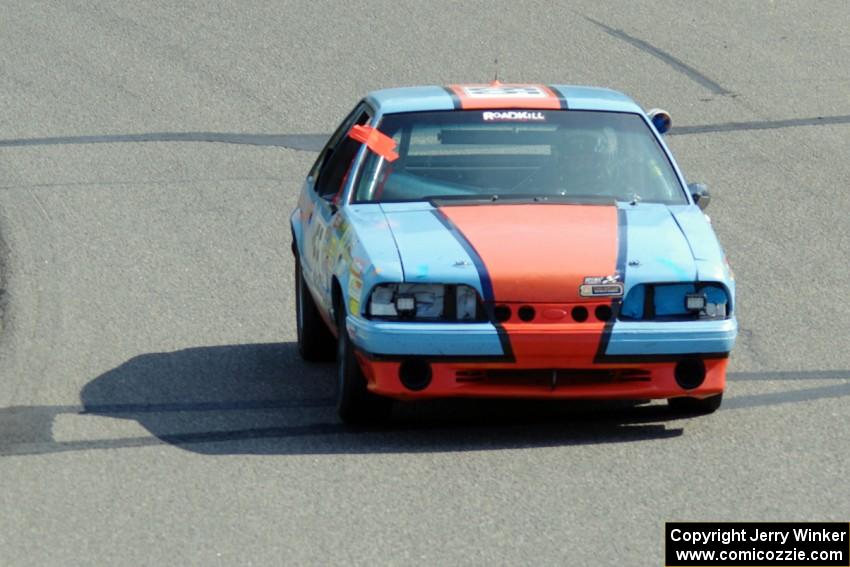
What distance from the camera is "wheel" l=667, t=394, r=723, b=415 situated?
828cm

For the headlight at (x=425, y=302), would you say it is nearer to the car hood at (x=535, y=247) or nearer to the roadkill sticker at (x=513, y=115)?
the car hood at (x=535, y=247)

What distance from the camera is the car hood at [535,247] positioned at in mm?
7699

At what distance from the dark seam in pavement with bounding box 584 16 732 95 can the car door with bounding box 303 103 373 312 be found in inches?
312

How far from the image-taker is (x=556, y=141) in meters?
9.01

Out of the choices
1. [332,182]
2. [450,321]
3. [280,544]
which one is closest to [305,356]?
[332,182]

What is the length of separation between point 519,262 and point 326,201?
5.50 ft

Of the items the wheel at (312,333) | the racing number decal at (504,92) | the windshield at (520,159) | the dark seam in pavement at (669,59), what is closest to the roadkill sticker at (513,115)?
the windshield at (520,159)

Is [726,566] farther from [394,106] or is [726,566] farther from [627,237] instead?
[394,106]

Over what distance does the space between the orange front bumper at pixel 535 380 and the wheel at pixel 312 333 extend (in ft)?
5.81

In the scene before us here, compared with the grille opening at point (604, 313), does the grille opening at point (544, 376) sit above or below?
below

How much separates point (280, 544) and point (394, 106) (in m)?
3.35

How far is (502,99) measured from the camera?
918 cm

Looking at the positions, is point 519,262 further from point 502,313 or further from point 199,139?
point 199,139

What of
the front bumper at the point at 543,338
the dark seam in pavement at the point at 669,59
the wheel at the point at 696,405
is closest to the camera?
the front bumper at the point at 543,338
